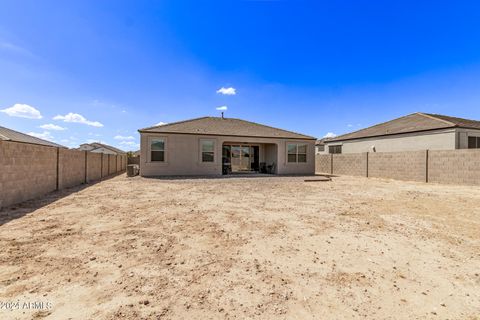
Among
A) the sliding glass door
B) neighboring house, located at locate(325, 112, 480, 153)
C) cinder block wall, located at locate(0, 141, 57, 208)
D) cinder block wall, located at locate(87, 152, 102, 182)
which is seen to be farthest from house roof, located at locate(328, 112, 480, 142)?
cinder block wall, located at locate(0, 141, 57, 208)

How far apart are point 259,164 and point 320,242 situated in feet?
50.6

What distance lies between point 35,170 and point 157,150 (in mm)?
7282

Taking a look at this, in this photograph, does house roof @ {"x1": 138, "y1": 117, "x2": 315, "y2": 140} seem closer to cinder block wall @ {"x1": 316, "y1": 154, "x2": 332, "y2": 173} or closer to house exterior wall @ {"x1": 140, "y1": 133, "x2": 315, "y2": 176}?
house exterior wall @ {"x1": 140, "y1": 133, "x2": 315, "y2": 176}

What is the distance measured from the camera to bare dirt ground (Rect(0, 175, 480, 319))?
223 centimetres

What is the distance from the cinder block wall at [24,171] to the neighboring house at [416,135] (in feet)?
72.7

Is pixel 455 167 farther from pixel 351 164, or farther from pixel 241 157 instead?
pixel 241 157

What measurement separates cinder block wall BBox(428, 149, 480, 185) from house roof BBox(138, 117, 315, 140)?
300 inches

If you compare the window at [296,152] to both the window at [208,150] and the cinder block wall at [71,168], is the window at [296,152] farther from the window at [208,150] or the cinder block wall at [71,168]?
the cinder block wall at [71,168]

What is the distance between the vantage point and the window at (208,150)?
50.9 feet

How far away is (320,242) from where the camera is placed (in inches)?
154

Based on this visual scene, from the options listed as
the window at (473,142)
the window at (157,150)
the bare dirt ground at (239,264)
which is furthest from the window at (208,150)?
the window at (473,142)

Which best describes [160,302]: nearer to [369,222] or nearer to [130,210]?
[130,210]

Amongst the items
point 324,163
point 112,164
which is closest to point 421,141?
point 324,163

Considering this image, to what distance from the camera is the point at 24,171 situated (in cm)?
696
